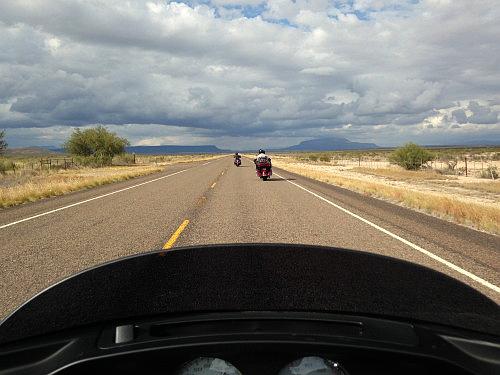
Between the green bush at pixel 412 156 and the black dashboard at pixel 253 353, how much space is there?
5033 cm

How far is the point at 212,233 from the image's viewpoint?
9.77m

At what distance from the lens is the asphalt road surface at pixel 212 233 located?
6949 mm

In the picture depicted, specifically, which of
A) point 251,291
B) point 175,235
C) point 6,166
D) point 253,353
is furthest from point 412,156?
point 253,353

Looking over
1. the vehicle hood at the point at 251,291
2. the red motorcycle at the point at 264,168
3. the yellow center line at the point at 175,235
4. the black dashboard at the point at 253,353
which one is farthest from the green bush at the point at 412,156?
the black dashboard at the point at 253,353

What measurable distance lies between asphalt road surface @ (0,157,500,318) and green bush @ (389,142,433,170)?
3542 centimetres

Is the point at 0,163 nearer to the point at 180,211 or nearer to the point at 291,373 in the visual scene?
the point at 180,211

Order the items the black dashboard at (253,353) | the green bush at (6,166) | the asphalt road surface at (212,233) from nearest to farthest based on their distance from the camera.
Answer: the black dashboard at (253,353)
the asphalt road surface at (212,233)
the green bush at (6,166)

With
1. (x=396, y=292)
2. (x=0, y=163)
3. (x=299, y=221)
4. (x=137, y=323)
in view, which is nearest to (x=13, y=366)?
(x=137, y=323)

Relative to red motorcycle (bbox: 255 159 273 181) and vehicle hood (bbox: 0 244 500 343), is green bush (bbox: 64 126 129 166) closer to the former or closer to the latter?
red motorcycle (bbox: 255 159 273 181)

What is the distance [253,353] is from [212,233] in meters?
8.01

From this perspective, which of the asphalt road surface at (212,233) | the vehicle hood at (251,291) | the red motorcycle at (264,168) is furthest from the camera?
the red motorcycle at (264,168)

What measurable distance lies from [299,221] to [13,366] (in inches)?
397

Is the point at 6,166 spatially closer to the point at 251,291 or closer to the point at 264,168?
the point at 264,168

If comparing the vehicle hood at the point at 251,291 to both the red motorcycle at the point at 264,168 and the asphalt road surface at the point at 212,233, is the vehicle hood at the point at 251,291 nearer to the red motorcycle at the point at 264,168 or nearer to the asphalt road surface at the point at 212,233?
the asphalt road surface at the point at 212,233
